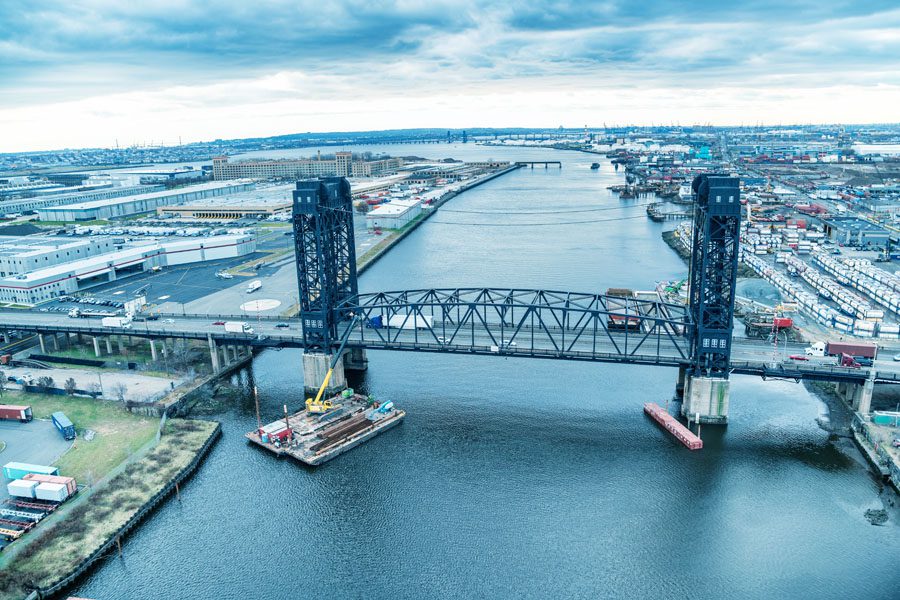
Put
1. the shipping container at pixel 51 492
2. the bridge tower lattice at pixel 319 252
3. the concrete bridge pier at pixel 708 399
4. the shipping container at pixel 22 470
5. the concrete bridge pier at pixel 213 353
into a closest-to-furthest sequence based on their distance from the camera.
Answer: the shipping container at pixel 51 492, the shipping container at pixel 22 470, the concrete bridge pier at pixel 708 399, the bridge tower lattice at pixel 319 252, the concrete bridge pier at pixel 213 353

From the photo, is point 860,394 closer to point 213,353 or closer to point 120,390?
point 213,353

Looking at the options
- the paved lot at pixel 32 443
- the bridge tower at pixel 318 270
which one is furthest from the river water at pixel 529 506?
the paved lot at pixel 32 443

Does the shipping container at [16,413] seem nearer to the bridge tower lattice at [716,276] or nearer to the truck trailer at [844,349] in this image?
the bridge tower lattice at [716,276]

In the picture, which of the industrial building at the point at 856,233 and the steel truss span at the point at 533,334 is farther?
the industrial building at the point at 856,233

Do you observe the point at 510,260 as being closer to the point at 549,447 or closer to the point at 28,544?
the point at 549,447

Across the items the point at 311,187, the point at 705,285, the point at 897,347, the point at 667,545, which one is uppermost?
the point at 311,187

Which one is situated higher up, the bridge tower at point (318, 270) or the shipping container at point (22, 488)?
the bridge tower at point (318, 270)

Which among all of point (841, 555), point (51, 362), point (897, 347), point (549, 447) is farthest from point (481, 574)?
point (51, 362)
